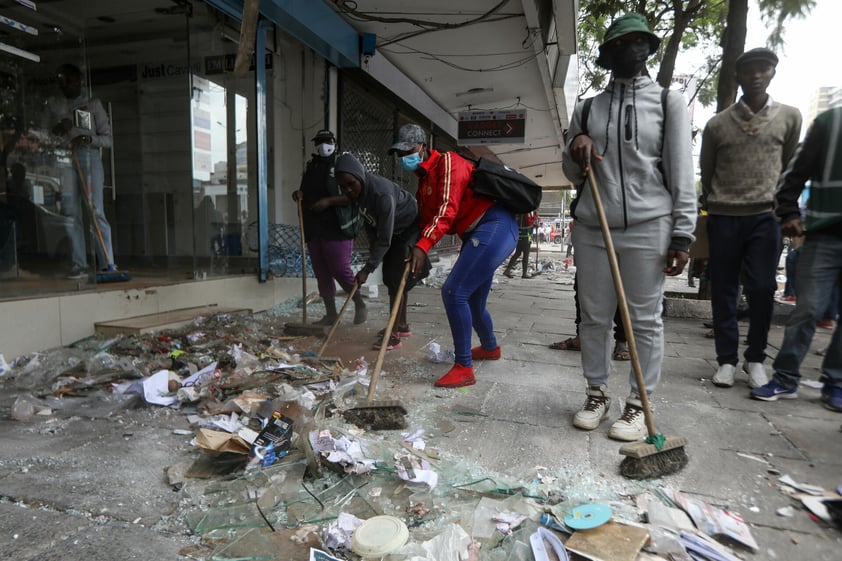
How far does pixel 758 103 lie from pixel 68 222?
19.4ft

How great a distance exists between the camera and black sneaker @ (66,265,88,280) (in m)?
4.38

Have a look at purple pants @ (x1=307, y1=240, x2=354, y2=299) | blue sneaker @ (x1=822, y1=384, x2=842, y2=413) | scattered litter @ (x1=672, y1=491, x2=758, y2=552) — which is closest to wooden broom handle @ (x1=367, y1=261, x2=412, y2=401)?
scattered litter @ (x1=672, y1=491, x2=758, y2=552)

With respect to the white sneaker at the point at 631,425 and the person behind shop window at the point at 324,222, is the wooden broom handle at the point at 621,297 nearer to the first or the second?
the white sneaker at the point at 631,425

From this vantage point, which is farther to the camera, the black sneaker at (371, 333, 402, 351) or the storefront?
the storefront

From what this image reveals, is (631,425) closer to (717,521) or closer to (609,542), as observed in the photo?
(717,521)

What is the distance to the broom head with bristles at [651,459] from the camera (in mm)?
1992

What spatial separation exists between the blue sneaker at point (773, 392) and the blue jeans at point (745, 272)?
0.87ft

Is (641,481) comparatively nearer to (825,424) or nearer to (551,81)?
(825,424)

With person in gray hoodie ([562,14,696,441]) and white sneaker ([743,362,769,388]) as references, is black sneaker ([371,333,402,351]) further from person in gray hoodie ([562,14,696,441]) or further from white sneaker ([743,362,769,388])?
white sneaker ([743,362,769,388])

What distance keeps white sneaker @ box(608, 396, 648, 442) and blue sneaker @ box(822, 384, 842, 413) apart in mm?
1353

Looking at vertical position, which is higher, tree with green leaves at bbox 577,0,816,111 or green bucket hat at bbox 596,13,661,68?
tree with green leaves at bbox 577,0,816,111

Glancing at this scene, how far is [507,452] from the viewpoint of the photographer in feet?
7.50

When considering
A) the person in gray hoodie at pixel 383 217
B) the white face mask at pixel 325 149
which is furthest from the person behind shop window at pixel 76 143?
the person in gray hoodie at pixel 383 217

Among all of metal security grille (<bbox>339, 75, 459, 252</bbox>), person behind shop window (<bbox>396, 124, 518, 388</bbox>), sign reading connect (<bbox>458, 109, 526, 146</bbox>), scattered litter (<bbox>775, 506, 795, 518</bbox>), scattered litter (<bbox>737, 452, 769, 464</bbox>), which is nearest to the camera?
scattered litter (<bbox>775, 506, 795, 518</bbox>)
